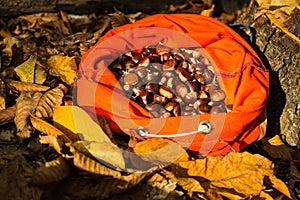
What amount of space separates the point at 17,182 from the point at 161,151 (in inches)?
22.5

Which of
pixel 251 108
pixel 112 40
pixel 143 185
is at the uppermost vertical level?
pixel 112 40

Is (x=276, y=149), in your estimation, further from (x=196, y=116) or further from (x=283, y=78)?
(x=196, y=116)

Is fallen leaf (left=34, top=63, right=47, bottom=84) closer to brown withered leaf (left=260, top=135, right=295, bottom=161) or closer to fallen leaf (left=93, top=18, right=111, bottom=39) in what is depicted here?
fallen leaf (left=93, top=18, right=111, bottom=39)

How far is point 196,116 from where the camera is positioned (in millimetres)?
2113

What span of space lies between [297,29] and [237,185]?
91 cm

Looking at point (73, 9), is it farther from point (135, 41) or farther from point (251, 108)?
point (251, 108)

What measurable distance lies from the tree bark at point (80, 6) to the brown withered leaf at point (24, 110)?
877mm

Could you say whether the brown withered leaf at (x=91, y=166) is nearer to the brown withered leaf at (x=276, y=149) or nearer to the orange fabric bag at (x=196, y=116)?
the orange fabric bag at (x=196, y=116)

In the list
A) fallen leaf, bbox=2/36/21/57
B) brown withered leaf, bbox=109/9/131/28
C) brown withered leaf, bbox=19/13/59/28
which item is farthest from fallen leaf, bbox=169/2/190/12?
fallen leaf, bbox=2/36/21/57

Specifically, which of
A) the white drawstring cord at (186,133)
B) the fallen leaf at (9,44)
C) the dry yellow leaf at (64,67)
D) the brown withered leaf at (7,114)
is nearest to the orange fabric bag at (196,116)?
the white drawstring cord at (186,133)

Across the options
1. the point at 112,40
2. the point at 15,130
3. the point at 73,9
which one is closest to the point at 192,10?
the point at 73,9

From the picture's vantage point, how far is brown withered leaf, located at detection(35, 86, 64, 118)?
2234 mm

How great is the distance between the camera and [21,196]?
1863 millimetres

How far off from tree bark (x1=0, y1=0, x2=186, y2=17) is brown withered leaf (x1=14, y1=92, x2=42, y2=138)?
2.88 feet
